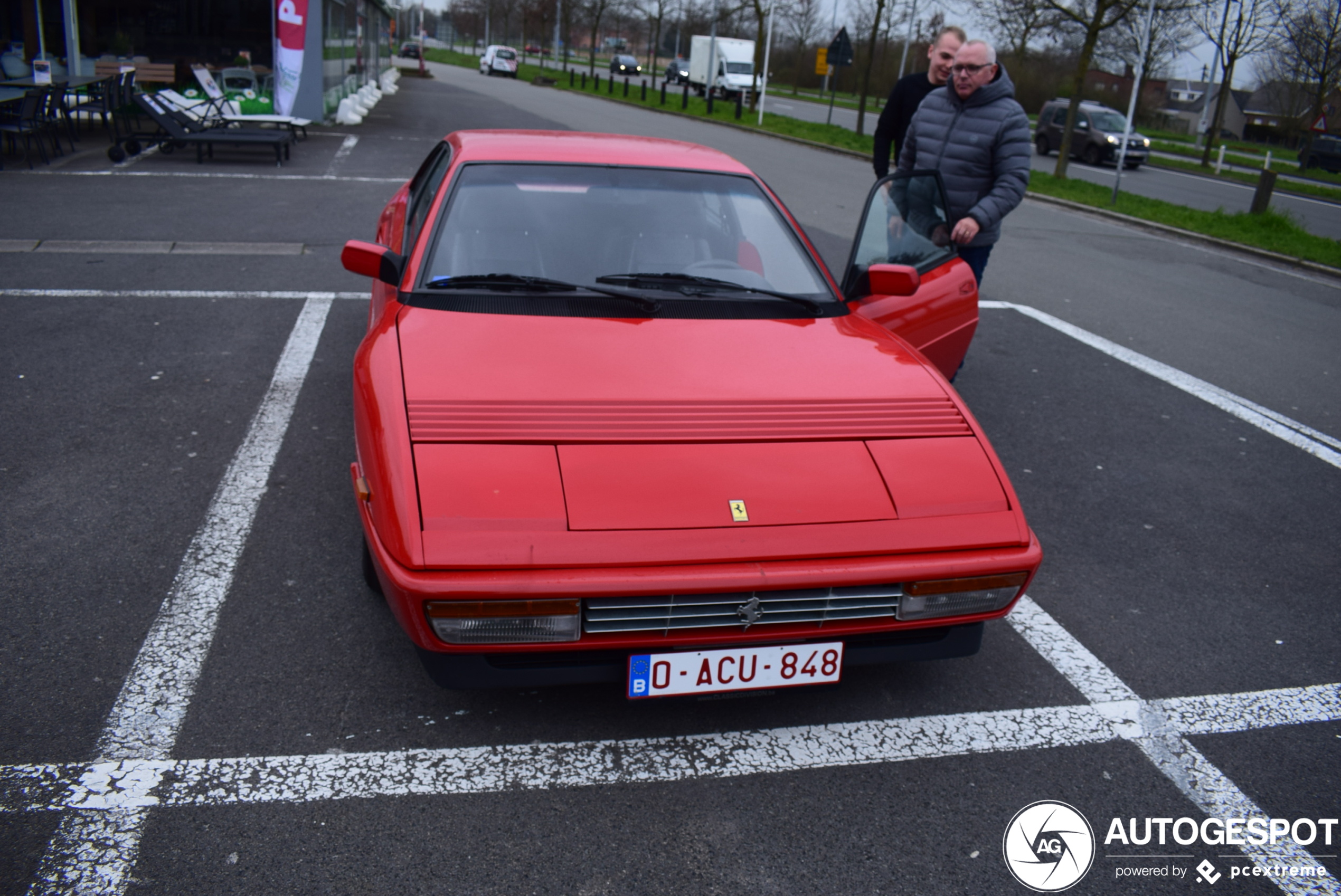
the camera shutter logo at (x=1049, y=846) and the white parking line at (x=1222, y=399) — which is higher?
the white parking line at (x=1222, y=399)

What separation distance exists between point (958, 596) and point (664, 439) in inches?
34.3

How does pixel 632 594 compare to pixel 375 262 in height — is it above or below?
below

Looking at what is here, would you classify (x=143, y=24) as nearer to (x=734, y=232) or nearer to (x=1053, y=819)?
(x=734, y=232)

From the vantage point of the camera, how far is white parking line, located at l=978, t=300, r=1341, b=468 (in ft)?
17.3

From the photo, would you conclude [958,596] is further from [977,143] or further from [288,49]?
[288,49]

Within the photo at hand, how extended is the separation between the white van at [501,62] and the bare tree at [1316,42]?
37529 mm

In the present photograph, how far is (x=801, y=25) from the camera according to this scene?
5472 cm

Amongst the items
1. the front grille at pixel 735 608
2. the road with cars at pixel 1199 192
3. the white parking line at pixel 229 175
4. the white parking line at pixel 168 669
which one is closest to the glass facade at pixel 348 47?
the white parking line at pixel 229 175

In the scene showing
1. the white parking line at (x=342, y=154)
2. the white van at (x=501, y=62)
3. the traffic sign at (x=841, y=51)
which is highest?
the white van at (x=501, y=62)

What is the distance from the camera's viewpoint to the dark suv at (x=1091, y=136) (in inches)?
960

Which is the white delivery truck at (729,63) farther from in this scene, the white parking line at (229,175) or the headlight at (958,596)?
the headlight at (958,596)

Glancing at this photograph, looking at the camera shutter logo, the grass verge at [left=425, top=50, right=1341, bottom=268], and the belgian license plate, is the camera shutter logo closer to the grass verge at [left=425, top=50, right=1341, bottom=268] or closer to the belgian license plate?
the belgian license plate

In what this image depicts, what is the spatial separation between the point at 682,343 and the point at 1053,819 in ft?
5.57

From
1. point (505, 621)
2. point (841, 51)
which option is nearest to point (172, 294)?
point (505, 621)
